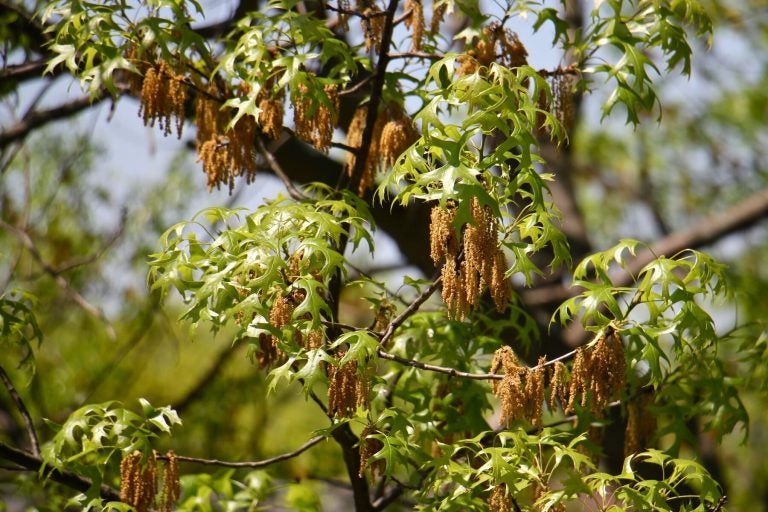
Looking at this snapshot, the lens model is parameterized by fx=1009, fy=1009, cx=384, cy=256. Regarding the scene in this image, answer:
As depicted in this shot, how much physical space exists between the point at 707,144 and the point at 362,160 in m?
11.4

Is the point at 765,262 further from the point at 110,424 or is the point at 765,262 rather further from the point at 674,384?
the point at 110,424

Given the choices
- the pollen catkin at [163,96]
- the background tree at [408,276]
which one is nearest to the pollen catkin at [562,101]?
the background tree at [408,276]

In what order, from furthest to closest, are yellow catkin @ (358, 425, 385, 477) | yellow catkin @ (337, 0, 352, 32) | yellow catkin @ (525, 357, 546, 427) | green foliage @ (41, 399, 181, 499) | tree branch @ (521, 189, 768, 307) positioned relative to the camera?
tree branch @ (521, 189, 768, 307) < yellow catkin @ (337, 0, 352, 32) < green foliage @ (41, 399, 181, 499) < yellow catkin @ (358, 425, 385, 477) < yellow catkin @ (525, 357, 546, 427)

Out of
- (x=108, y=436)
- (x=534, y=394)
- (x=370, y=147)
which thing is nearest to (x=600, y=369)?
(x=534, y=394)

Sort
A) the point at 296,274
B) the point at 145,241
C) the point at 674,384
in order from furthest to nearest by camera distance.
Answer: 1. the point at 145,241
2. the point at 674,384
3. the point at 296,274

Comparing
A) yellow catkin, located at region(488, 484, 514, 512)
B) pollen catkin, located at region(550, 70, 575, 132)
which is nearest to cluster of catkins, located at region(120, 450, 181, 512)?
yellow catkin, located at region(488, 484, 514, 512)

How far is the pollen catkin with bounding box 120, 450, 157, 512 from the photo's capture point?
3.80 meters

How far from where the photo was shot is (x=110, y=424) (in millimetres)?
3979

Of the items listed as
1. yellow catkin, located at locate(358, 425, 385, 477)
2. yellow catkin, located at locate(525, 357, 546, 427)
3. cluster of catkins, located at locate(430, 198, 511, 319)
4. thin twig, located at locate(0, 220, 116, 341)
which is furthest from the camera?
thin twig, located at locate(0, 220, 116, 341)

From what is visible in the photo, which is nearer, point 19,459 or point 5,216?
point 19,459

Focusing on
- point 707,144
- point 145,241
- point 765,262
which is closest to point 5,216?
point 145,241

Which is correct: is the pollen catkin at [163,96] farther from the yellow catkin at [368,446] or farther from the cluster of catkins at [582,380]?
the cluster of catkins at [582,380]

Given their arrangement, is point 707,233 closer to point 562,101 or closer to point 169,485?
point 562,101

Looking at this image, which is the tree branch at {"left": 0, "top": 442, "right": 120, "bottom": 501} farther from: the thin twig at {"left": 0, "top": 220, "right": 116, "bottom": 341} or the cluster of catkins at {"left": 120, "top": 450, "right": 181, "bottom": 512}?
the thin twig at {"left": 0, "top": 220, "right": 116, "bottom": 341}
